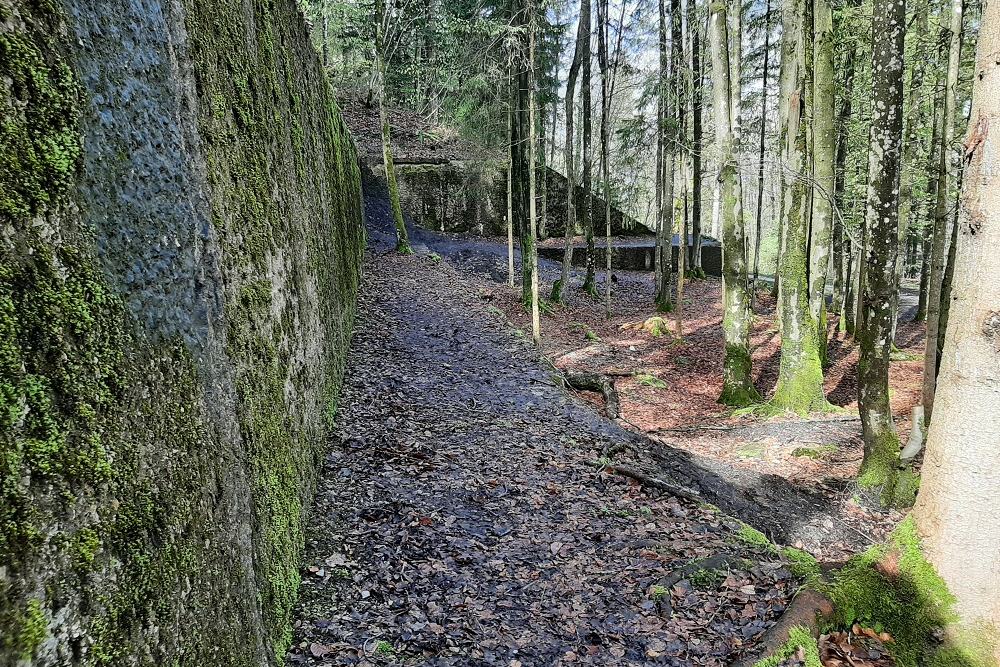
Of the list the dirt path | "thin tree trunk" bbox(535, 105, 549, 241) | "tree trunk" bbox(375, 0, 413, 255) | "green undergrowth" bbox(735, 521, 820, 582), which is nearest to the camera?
the dirt path

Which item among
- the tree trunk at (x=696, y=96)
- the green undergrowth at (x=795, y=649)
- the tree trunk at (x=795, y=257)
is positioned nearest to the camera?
the green undergrowth at (x=795, y=649)

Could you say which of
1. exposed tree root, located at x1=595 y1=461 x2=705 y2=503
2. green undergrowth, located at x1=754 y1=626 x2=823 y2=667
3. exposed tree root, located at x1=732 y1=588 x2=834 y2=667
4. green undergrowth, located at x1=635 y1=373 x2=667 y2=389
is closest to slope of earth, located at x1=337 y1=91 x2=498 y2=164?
green undergrowth, located at x1=635 y1=373 x2=667 y2=389

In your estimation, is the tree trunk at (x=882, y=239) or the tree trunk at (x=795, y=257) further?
the tree trunk at (x=795, y=257)

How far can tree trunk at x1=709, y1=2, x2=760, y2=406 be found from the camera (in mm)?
9617

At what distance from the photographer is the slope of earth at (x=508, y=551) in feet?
12.3

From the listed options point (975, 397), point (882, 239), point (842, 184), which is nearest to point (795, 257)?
point (882, 239)

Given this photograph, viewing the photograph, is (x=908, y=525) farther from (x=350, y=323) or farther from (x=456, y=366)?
(x=350, y=323)

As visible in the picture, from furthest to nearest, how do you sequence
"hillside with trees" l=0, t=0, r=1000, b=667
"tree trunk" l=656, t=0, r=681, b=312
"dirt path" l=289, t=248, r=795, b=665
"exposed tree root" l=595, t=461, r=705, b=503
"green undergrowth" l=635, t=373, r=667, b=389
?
"tree trunk" l=656, t=0, r=681, b=312, "green undergrowth" l=635, t=373, r=667, b=389, "exposed tree root" l=595, t=461, r=705, b=503, "dirt path" l=289, t=248, r=795, b=665, "hillside with trees" l=0, t=0, r=1000, b=667

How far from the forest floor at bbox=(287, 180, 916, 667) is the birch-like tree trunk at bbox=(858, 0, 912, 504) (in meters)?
0.69

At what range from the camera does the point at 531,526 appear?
17.7 ft

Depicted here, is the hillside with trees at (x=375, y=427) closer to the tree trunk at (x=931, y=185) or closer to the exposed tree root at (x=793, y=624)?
the exposed tree root at (x=793, y=624)

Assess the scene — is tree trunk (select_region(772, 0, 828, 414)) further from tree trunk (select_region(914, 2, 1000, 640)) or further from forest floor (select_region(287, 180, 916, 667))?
tree trunk (select_region(914, 2, 1000, 640))

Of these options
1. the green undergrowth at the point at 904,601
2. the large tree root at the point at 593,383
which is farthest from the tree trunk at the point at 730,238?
the green undergrowth at the point at 904,601

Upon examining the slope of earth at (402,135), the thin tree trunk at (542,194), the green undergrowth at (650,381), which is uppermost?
the slope of earth at (402,135)
